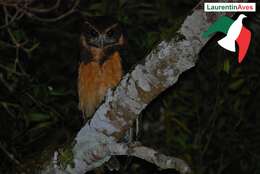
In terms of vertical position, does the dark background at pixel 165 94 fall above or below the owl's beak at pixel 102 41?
below

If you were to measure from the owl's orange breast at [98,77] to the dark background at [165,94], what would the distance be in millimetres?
139

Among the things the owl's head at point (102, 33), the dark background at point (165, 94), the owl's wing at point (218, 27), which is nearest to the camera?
the owl's wing at point (218, 27)

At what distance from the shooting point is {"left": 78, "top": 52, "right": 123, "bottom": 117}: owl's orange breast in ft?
11.2

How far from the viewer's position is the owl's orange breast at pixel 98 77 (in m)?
3.40

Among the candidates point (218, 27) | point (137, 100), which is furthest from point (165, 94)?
point (218, 27)

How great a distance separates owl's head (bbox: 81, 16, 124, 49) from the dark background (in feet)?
0.54

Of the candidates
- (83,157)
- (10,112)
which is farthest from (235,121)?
(83,157)

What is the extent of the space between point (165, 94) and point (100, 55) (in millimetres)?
476

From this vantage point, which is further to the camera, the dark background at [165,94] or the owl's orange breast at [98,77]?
the dark background at [165,94]

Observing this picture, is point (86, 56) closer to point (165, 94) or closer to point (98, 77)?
point (98, 77)

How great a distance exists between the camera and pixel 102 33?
134 inches

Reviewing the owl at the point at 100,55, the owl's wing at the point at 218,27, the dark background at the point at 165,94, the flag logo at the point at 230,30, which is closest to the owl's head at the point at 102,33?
the owl at the point at 100,55

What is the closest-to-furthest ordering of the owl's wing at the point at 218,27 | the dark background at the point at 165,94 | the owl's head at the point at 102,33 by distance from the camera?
1. the owl's wing at the point at 218,27
2. the owl's head at the point at 102,33
3. the dark background at the point at 165,94

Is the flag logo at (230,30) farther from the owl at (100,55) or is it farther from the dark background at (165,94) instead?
the dark background at (165,94)
